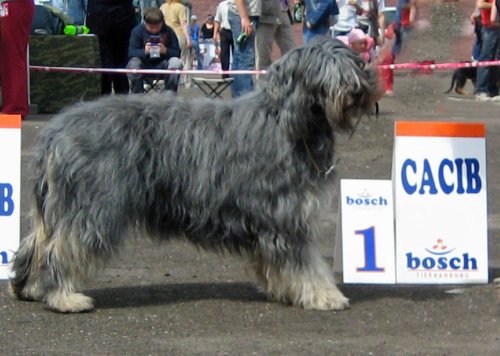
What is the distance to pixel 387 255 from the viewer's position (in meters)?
6.81

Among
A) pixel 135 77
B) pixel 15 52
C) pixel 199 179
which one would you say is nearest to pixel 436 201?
pixel 199 179

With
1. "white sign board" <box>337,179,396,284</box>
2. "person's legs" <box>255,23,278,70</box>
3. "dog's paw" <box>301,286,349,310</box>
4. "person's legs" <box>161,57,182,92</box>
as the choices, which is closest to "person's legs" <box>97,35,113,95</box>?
"person's legs" <box>161,57,182,92</box>

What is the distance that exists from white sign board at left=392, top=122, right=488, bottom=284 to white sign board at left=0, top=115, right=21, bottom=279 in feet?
7.36

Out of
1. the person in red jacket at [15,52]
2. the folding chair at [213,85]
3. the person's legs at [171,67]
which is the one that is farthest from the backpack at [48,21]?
the folding chair at [213,85]

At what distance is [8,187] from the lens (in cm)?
691

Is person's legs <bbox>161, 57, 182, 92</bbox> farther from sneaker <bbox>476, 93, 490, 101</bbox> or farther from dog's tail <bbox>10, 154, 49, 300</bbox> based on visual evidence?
dog's tail <bbox>10, 154, 49, 300</bbox>

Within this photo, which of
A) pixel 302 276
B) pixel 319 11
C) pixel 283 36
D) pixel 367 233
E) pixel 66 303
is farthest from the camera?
pixel 319 11

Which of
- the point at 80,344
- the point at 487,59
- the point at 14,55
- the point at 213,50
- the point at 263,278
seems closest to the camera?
the point at 80,344

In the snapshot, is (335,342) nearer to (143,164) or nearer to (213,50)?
(143,164)

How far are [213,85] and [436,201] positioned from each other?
11922 millimetres

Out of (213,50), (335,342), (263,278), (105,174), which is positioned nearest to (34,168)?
(105,174)

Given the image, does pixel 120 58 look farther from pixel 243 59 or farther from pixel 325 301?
pixel 325 301

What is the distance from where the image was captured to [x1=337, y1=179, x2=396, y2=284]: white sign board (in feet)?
22.3

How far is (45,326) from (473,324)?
2.19m
